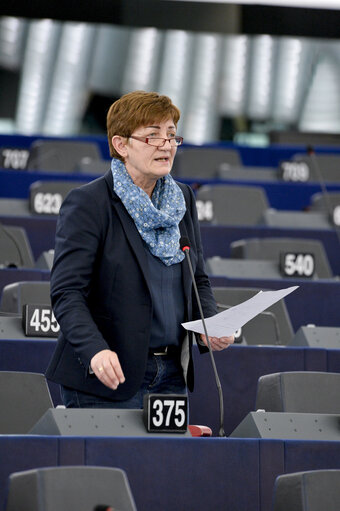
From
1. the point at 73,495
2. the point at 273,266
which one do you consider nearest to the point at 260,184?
the point at 273,266

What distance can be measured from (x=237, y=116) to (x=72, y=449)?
8.96 metres

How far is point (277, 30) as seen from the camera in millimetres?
11781

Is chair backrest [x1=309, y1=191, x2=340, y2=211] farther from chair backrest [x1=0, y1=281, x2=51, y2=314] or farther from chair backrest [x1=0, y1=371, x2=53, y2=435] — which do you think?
chair backrest [x1=0, y1=371, x2=53, y2=435]

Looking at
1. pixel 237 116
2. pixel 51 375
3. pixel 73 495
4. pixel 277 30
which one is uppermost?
pixel 277 30

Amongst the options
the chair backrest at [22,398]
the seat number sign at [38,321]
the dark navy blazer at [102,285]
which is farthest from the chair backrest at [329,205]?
the dark navy blazer at [102,285]

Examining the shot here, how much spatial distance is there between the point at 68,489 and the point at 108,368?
305 mm

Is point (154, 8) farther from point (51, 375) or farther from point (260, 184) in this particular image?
point (51, 375)

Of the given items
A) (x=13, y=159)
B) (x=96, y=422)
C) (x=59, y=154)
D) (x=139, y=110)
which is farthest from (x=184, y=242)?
(x=59, y=154)

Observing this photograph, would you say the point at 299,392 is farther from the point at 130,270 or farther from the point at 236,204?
the point at 236,204

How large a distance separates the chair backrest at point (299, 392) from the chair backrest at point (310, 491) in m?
0.86

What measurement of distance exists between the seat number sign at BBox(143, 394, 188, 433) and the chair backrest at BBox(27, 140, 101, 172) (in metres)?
6.11

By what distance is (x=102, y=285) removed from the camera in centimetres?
303

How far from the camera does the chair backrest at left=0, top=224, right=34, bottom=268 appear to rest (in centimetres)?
593

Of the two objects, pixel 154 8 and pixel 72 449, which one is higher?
pixel 154 8
